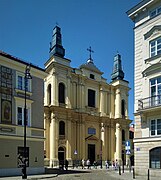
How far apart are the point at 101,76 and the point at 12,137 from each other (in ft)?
99.5

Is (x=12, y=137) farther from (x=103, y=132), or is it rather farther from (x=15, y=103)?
(x=103, y=132)

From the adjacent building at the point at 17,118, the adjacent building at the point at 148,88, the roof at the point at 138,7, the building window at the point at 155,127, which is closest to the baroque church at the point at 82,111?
the adjacent building at the point at 17,118

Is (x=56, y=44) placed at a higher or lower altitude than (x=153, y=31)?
higher

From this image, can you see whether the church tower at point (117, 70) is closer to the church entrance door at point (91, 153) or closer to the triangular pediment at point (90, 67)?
the triangular pediment at point (90, 67)

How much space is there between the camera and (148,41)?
75.9 ft

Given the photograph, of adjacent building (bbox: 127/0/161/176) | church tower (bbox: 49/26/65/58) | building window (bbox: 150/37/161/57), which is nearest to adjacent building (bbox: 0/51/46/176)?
adjacent building (bbox: 127/0/161/176)

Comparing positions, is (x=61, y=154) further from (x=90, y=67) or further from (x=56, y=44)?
(x=56, y=44)

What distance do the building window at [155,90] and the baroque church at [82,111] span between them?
72.4ft

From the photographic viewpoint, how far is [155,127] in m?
21.3

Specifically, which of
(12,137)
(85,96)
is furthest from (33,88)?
(85,96)

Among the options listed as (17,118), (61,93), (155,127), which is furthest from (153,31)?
(61,93)

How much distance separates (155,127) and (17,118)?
11906 mm

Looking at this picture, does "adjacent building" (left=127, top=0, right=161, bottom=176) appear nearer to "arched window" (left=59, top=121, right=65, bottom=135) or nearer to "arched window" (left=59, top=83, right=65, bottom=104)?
"arched window" (left=59, top=83, right=65, bottom=104)

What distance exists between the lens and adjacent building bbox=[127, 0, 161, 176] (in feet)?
69.4
